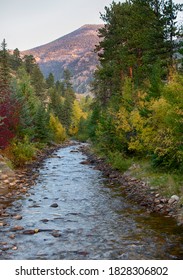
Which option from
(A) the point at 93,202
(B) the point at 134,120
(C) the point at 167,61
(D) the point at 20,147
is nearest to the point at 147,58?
(C) the point at 167,61

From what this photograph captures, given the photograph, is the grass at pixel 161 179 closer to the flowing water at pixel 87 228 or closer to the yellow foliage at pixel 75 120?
the flowing water at pixel 87 228

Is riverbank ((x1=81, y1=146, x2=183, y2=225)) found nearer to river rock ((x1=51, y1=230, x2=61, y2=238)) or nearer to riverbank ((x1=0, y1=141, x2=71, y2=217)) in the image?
river rock ((x1=51, y1=230, x2=61, y2=238))

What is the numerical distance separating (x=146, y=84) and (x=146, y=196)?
1488 centimetres

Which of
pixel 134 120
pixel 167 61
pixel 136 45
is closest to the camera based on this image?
pixel 134 120

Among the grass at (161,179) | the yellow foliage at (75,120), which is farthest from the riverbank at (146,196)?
the yellow foliage at (75,120)

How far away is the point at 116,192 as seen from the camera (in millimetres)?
19500

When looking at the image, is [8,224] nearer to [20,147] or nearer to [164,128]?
[164,128]

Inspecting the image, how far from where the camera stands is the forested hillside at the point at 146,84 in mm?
19391

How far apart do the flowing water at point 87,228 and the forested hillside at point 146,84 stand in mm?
4374

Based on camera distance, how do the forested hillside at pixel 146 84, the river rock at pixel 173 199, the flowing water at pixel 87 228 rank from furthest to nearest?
the forested hillside at pixel 146 84 < the river rock at pixel 173 199 < the flowing water at pixel 87 228

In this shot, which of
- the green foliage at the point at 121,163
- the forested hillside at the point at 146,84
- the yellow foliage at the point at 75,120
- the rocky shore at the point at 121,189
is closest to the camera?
the rocky shore at the point at 121,189

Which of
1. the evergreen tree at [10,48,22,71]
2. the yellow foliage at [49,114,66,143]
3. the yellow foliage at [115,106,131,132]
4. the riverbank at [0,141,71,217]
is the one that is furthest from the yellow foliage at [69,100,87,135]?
the riverbank at [0,141,71,217]
